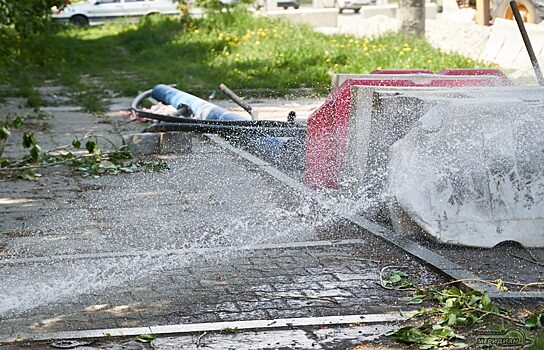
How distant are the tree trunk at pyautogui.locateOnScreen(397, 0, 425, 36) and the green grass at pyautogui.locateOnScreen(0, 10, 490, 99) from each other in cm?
34

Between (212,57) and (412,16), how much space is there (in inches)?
167

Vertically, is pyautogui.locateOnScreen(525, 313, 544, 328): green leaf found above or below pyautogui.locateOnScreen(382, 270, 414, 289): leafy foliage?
above

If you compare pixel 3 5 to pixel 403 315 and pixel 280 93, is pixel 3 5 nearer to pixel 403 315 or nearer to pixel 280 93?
pixel 280 93

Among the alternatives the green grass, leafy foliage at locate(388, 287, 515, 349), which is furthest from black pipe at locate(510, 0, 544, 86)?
the green grass

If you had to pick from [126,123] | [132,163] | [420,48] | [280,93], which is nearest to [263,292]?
[132,163]

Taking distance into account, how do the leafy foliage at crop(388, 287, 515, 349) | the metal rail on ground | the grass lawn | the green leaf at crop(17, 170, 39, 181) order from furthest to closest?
the grass lawn < the green leaf at crop(17, 170, 39, 181) < the metal rail on ground < the leafy foliage at crop(388, 287, 515, 349)

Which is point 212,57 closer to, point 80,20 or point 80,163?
point 80,163

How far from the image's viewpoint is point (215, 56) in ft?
72.4

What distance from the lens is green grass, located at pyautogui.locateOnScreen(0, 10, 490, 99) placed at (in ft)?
59.0

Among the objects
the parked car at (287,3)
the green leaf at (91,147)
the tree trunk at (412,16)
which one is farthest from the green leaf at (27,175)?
the parked car at (287,3)

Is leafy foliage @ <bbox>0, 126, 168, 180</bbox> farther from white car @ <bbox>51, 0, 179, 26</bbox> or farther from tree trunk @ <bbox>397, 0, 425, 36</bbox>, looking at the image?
white car @ <bbox>51, 0, 179, 26</bbox>

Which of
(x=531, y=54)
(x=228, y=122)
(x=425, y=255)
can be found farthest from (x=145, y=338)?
(x=228, y=122)

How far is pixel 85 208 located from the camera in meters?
8.60

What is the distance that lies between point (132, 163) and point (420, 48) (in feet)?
30.4
